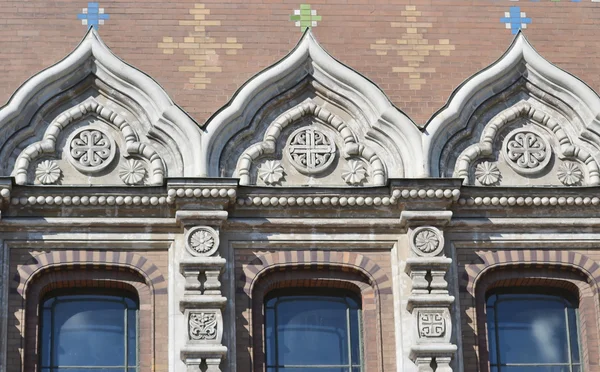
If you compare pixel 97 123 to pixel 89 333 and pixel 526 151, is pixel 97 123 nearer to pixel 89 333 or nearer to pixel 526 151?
pixel 89 333

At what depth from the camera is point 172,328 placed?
22844mm

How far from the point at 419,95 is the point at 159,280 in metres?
3.68

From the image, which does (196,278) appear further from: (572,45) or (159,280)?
(572,45)

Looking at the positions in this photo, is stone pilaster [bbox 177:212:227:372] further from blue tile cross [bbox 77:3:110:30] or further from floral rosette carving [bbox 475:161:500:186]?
floral rosette carving [bbox 475:161:500:186]

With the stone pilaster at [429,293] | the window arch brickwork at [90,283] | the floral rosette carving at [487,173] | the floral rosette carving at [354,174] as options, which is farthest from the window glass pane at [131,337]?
the floral rosette carving at [487,173]

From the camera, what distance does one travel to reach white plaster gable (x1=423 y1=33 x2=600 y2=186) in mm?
24062

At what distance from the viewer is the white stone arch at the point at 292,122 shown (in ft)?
78.3

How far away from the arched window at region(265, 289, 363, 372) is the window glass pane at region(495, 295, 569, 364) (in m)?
1.58

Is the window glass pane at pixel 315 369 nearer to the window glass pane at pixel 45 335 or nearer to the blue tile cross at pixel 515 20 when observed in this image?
the window glass pane at pixel 45 335

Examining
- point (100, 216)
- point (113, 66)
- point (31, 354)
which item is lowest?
point (31, 354)

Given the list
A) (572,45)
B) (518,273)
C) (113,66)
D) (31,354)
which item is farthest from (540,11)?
(31,354)

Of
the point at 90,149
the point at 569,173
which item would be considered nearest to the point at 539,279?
the point at 569,173

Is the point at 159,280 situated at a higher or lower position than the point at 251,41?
lower

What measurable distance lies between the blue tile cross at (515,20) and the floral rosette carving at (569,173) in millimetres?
1775
